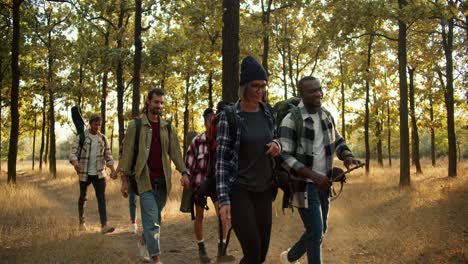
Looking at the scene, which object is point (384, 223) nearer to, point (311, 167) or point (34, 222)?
point (311, 167)

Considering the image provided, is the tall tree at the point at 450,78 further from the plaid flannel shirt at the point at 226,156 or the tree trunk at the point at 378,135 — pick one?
the plaid flannel shirt at the point at 226,156

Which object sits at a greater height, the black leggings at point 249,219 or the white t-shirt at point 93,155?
the white t-shirt at point 93,155

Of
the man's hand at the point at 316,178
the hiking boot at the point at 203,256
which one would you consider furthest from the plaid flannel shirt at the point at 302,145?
the hiking boot at the point at 203,256

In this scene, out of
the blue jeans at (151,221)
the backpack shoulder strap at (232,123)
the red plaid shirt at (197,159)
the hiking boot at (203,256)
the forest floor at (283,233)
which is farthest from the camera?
the hiking boot at (203,256)

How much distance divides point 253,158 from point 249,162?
49mm

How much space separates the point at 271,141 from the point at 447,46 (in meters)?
18.5

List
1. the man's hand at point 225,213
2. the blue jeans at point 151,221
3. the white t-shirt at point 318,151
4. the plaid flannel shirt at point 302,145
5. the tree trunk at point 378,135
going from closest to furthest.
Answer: the man's hand at point 225,213 < the plaid flannel shirt at point 302,145 < the white t-shirt at point 318,151 < the blue jeans at point 151,221 < the tree trunk at point 378,135

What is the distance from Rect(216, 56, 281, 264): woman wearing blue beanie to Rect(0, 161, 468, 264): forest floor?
323 cm

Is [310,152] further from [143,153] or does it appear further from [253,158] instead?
[143,153]

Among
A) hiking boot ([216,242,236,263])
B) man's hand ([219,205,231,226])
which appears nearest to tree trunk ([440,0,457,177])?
hiking boot ([216,242,236,263])

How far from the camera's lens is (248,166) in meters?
3.82

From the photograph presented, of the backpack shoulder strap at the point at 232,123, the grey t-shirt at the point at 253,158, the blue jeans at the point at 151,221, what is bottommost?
the blue jeans at the point at 151,221

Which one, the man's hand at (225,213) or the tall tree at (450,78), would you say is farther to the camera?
the tall tree at (450,78)

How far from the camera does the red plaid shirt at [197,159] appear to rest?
6676mm
